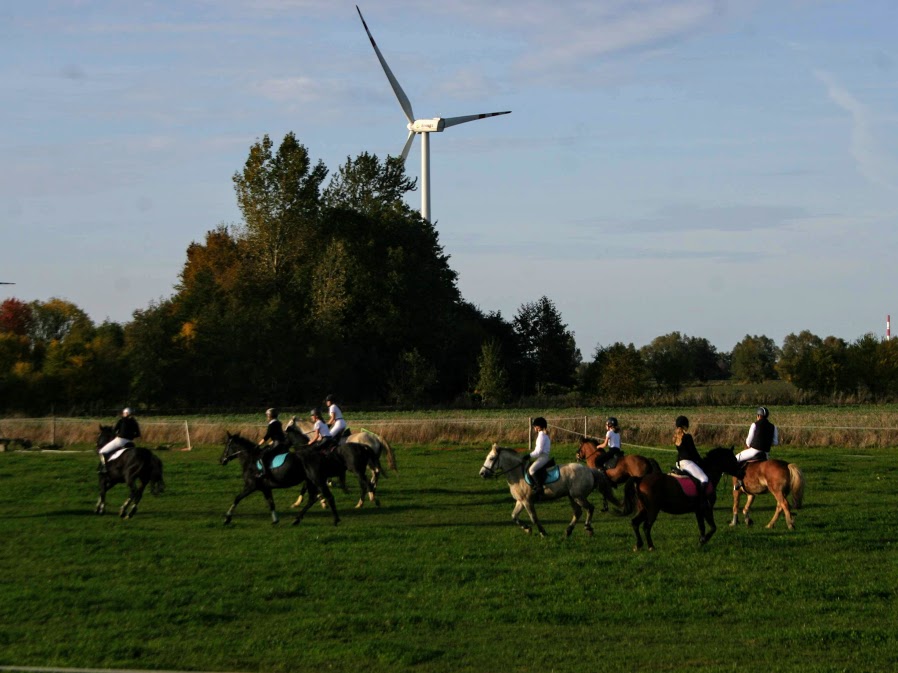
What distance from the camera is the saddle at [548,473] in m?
18.4

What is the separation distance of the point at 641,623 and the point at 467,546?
17.5 feet

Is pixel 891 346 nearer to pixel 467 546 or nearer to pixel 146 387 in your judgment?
pixel 146 387

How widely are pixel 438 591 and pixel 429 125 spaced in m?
68.6

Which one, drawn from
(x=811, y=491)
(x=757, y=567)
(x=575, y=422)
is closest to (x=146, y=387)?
(x=575, y=422)

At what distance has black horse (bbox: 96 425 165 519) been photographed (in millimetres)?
21016

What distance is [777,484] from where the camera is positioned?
19.1m

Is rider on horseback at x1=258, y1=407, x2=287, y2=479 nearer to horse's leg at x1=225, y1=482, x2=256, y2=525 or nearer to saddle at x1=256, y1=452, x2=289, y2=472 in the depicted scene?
saddle at x1=256, y1=452, x2=289, y2=472

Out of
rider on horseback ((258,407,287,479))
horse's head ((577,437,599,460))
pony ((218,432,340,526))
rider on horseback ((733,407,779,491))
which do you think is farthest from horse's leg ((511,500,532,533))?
rider on horseback ((258,407,287,479))

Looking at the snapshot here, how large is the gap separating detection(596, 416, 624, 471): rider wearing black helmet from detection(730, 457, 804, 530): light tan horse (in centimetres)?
276

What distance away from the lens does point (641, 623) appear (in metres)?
12.3

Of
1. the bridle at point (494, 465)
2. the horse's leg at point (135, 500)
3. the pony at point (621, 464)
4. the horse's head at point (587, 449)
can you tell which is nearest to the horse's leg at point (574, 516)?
the bridle at point (494, 465)

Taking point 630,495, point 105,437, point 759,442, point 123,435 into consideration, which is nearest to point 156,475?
point 123,435

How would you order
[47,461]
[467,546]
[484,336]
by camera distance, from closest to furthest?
1. [467,546]
2. [47,461]
3. [484,336]

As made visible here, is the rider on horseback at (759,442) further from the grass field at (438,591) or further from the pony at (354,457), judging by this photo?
the pony at (354,457)
